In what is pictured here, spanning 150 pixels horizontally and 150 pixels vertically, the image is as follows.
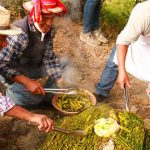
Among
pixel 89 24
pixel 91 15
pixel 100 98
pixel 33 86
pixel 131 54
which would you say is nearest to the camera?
pixel 33 86

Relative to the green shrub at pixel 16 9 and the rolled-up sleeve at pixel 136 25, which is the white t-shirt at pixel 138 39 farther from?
the green shrub at pixel 16 9

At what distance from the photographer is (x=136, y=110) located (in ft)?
20.0

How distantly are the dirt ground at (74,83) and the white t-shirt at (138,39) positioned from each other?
87 cm

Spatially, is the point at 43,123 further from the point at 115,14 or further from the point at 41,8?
the point at 115,14

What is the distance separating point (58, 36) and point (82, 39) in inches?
21.5

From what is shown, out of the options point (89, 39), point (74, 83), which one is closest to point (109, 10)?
point (89, 39)

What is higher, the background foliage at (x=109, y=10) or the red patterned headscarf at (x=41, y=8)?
the red patterned headscarf at (x=41, y=8)

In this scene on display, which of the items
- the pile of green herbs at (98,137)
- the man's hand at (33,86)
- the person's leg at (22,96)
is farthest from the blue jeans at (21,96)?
the pile of green herbs at (98,137)

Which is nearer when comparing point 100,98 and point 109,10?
point 100,98

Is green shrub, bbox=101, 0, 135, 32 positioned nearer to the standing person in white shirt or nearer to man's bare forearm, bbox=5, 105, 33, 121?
the standing person in white shirt

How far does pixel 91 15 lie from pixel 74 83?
1.84 m

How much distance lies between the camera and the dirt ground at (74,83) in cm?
494

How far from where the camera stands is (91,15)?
307 inches

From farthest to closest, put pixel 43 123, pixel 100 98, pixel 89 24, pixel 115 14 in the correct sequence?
pixel 115 14, pixel 89 24, pixel 100 98, pixel 43 123
